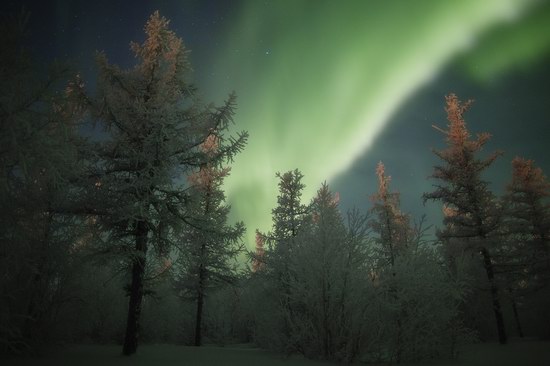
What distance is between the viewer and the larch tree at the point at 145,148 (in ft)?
27.6

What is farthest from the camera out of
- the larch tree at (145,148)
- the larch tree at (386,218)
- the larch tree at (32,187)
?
the larch tree at (386,218)

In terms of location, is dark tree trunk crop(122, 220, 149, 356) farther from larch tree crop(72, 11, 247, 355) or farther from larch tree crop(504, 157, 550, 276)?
larch tree crop(504, 157, 550, 276)

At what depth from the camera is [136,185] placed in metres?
7.98

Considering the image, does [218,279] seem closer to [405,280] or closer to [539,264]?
[405,280]

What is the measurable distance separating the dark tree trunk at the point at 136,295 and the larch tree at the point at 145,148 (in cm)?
3

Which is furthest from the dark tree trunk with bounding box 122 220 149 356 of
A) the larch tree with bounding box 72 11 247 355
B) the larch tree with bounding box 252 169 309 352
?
the larch tree with bounding box 252 169 309 352

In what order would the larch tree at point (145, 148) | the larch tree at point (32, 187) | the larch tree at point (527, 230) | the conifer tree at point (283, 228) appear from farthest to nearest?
the larch tree at point (527, 230)
the conifer tree at point (283, 228)
the larch tree at point (145, 148)
the larch tree at point (32, 187)

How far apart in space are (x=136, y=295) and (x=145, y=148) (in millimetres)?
4269

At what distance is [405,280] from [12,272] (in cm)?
954

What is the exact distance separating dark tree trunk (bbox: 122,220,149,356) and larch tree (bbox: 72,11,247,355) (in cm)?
3

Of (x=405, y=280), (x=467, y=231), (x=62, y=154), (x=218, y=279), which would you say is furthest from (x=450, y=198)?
(x=62, y=154)

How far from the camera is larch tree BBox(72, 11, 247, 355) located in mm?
8406

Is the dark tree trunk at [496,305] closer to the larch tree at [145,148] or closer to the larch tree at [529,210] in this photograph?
the larch tree at [529,210]

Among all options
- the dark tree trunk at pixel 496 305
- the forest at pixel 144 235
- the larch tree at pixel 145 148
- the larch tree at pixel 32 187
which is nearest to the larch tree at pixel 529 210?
the dark tree trunk at pixel 496 305
